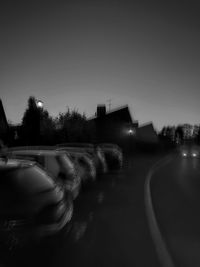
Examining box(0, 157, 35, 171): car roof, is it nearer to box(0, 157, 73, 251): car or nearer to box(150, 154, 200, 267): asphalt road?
box(0, 157, 73, 251): car

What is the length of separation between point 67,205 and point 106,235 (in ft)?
5.43

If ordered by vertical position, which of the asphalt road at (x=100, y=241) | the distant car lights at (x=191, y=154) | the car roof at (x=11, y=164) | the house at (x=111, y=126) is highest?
the house at (x=111, y=126)

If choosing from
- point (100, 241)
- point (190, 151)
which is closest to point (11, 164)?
point (100, 241)

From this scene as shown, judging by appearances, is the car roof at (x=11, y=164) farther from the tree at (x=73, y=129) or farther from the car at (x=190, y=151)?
the car at (x=190, y=151)

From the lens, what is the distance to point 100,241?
738 cm

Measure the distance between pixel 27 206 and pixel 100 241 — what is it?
101 inches

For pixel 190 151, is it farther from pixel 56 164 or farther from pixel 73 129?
pixel 56 164

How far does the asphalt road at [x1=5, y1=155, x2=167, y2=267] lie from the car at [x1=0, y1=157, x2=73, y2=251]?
190 mm

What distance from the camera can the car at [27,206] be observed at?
4.91 m

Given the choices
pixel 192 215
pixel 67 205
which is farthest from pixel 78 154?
pixel 67 205

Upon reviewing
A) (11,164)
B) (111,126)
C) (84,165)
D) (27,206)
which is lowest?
(27,206)

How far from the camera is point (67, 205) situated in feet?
21.3

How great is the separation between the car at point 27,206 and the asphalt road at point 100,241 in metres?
0.19

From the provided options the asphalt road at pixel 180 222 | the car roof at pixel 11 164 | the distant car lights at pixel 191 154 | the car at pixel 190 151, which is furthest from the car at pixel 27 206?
the distant car lights at pixel 191 154
